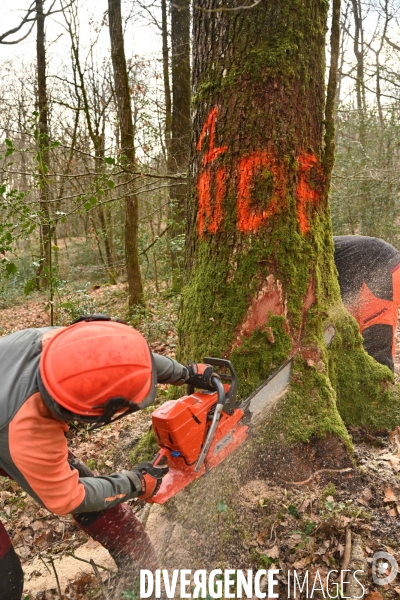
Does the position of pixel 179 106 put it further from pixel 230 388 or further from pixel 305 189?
pixel 230 388

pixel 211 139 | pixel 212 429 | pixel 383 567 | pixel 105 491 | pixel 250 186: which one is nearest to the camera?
pixel 105 491

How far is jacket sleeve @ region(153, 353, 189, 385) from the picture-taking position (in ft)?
7.77

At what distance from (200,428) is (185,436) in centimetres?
11

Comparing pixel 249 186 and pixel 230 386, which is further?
pixel 249 186

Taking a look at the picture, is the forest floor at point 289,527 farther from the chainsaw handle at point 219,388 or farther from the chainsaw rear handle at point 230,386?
the chainsaw handle at point 219,388

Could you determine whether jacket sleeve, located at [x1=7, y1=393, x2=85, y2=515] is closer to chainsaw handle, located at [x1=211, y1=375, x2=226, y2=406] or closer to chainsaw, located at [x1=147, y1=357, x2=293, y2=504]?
chainsaw, located at [x1=147, y1=357, x2=293, y2=504]

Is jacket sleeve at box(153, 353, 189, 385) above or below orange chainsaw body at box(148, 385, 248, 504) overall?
above

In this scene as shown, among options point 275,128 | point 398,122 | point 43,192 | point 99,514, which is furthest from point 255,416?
point 398,122

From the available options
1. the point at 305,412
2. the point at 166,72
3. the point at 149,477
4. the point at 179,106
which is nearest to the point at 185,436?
the point at 149,477

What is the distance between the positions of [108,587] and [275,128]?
9.58 feet

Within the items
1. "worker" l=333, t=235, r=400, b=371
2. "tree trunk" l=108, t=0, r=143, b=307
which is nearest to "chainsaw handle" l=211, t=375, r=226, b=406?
"worker" l=333, t=235, r=400, b=371

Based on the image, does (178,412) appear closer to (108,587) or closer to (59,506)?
(59,506)

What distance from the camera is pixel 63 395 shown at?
1.71 metres

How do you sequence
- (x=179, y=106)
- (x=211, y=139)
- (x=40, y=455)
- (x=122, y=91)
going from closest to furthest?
1. (x=40, y=455)
2. (x=211, y=139)
3. (x=122, y=91)
4. (x=179, y=106)
